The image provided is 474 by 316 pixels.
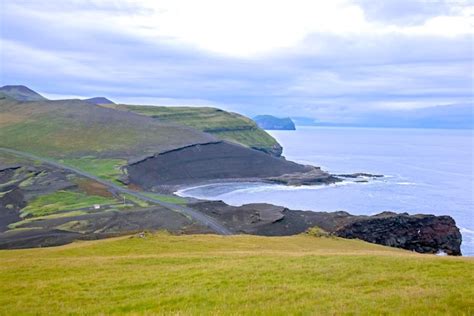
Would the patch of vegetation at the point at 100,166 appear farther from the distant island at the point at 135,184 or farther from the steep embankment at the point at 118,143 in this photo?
the distant island at the point at 135,184

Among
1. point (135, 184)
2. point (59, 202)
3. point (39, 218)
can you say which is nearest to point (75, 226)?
point (39, 218)

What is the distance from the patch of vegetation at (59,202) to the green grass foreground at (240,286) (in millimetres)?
63300

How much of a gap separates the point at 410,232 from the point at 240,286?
221ft

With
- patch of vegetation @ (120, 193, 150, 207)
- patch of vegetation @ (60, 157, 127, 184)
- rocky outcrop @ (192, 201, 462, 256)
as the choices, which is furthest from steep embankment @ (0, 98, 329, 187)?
rocky outcrop @ (192, 201, 462, 256)

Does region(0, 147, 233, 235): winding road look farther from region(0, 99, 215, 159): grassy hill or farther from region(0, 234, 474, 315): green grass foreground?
region(0, 234, 474, 315): green grass foreground

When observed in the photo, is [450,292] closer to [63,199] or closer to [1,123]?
[63,199]

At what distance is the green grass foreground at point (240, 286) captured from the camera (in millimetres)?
14867

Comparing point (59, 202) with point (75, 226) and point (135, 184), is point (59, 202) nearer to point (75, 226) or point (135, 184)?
point (75, 226)

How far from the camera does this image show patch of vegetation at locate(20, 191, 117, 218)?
88438 mm

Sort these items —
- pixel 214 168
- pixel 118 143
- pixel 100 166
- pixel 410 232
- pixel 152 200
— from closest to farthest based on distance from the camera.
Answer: pixel 410 232, pixel 152 200, pixel 100 166, pixel 118 143, pixel 214 168

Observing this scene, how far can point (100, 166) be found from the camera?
13725 centimetres

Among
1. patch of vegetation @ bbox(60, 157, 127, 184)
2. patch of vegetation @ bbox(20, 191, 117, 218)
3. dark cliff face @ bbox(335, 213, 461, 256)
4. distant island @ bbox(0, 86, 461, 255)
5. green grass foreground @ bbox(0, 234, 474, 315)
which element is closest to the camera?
green grass foreground @ bbox(0, 234, 474, 315)

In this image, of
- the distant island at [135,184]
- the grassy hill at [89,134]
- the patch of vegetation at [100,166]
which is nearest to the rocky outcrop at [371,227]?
the distant island at [135,184]

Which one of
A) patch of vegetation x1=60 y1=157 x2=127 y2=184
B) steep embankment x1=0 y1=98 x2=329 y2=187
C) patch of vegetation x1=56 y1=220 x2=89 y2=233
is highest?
steep embankment x1=0 y1=98 x2=329 y2=187
